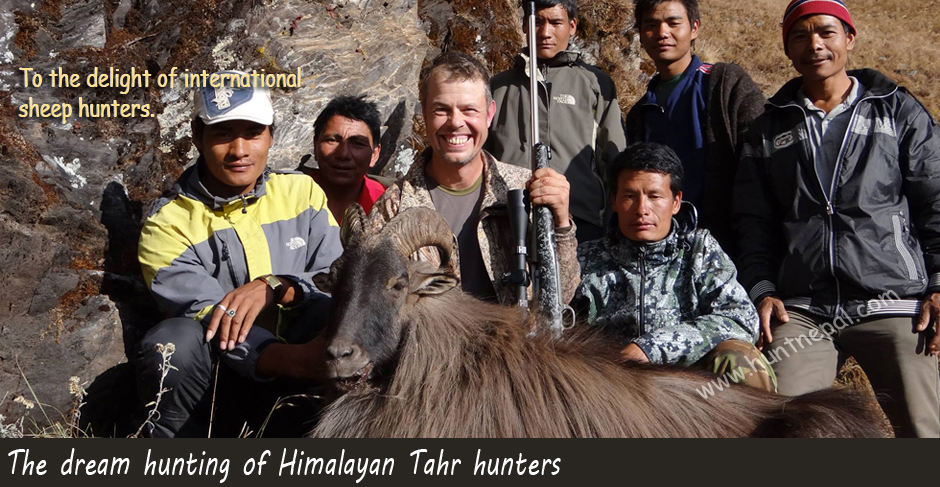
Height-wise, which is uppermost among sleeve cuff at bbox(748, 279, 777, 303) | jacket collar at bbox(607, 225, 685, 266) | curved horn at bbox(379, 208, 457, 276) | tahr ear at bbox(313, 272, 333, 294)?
curved horn at bbox(379, 208, 457, 276)

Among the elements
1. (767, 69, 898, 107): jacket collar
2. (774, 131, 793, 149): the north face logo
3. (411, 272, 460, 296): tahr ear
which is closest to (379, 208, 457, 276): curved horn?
(411, 272, 460, 296): tahr ear

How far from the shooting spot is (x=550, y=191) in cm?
525

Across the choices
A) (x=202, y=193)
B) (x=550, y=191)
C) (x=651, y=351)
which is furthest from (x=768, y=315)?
(x=202, y=193)

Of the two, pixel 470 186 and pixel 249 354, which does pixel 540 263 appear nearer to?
pixel 470 186

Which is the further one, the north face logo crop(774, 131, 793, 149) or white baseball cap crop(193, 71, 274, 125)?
the north face logo crop(774, 131, 793, 149)

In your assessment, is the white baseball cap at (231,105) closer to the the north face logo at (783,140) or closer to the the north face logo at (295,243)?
the the north face logo at (295,243)

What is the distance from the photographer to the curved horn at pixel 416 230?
4945 millimetres

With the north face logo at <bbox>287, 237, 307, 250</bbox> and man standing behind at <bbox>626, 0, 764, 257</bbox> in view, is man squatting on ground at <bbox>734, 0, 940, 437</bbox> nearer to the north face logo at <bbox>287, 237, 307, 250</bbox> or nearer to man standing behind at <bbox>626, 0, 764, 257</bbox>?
man standing behind at <bbox>626, 0, 764, 257</bbox>

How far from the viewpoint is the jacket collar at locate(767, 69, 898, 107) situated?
5720 mm

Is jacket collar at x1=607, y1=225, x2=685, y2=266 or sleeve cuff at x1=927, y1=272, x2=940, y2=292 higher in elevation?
jacket collar at x1=607, y1=225, x2=685, y2=266

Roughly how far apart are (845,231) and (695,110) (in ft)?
5.53

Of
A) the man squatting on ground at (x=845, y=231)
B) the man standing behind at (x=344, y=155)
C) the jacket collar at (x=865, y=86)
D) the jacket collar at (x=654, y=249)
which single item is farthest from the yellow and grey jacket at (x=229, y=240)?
the jacket collar at (x=865, y=86)

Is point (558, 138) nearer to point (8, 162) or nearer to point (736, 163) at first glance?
point (736, 163)

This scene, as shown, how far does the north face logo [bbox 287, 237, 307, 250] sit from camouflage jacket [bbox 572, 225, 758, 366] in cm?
210
